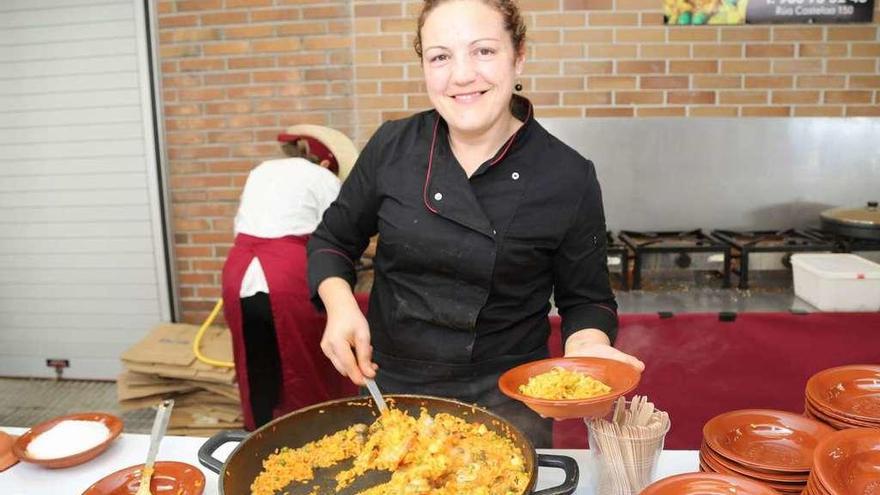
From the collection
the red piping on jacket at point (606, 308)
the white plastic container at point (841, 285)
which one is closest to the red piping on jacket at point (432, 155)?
the red piping on jacket at point (606, 308)

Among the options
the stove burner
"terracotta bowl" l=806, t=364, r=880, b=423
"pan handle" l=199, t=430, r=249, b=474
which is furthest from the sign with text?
"pan handle" l=199, t=430, r=249, b=474

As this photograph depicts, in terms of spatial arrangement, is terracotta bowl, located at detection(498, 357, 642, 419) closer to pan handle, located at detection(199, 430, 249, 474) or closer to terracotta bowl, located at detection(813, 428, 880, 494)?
terracotta bowl, located at detection(813, 428, 880, 494)

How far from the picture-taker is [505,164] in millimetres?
1735

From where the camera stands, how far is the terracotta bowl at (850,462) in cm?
91

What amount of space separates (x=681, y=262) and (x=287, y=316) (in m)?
1.81

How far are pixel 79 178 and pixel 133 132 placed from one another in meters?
0.51

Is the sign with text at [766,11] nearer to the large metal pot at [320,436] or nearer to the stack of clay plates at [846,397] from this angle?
the stack of clay plates at [846,397]

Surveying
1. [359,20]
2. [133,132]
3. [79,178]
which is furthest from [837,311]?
[79,178]

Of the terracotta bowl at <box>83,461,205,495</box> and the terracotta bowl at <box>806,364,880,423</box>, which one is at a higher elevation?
the terracotta bowl at <box>806,364,880,423</box>

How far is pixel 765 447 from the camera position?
3.85 ft

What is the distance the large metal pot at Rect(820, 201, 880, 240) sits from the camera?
9.66ft

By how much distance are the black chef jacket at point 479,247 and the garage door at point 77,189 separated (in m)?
2.68

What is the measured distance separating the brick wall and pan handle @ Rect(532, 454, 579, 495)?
275 cm

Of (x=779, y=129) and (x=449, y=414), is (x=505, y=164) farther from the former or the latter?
(x=779, y=129)
